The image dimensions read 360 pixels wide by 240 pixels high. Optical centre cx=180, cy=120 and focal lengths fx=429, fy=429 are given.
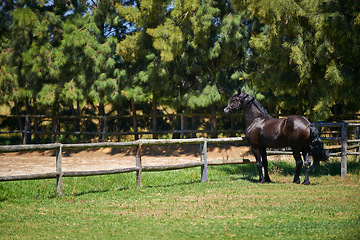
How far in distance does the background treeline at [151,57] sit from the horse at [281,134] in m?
2.68

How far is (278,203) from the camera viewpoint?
7.24 meters

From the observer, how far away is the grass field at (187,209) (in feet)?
18.4

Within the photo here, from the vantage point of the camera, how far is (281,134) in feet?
30.2

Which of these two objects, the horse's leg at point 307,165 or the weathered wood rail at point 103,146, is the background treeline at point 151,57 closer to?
the horse's leg at point 307,165

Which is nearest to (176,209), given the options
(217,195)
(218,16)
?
(217,195)

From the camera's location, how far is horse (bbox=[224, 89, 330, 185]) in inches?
352

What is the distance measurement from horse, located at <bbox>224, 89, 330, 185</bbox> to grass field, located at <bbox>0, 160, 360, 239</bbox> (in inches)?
23.9

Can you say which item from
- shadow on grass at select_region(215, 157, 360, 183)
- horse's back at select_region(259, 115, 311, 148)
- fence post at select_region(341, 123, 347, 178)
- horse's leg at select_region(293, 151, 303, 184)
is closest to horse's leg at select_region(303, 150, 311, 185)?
horse's leg at select_region(293, 151, 303, 184)

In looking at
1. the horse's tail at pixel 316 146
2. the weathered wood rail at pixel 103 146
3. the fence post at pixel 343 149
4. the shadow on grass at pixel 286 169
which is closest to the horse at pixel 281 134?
the horse's tail at pixel 316 146

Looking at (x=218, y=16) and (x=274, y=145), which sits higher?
(x=218, y=16)

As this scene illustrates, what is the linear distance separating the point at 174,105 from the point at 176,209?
37.2 ft

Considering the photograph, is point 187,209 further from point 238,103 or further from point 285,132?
point 238,103

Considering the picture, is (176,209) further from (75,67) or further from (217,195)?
(75,67)

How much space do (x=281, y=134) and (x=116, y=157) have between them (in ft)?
31.0
